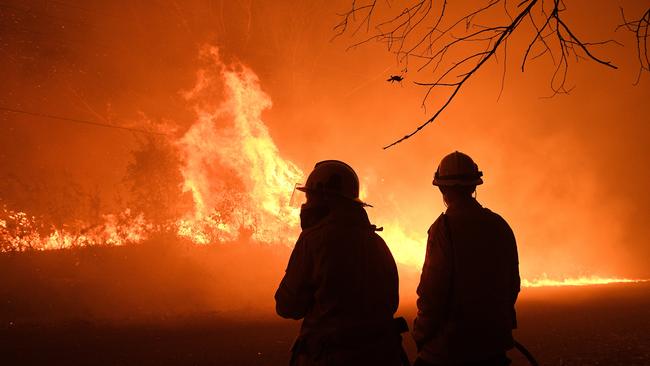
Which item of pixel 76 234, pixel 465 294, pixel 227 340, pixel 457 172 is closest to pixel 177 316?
pixel 227 340

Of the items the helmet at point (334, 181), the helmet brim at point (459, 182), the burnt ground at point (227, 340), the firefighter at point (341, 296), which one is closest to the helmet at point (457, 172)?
the helmet brim at point (459, 182)

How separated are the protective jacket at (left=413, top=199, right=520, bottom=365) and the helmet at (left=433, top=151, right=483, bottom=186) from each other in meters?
0.39

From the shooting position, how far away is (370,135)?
121 ft

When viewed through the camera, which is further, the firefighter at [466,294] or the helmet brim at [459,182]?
the helmet brim at [459,182]

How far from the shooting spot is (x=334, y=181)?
2779mm

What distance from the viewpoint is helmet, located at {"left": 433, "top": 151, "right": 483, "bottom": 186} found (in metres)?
3.04

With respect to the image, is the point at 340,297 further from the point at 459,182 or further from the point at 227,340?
the point at 227,340

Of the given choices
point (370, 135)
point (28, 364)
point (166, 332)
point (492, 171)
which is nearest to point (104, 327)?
point (166, 332)

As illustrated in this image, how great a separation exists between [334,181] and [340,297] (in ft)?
2.79

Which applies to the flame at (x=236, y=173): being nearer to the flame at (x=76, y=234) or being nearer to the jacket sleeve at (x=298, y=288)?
the flame at (x=76, y=234)

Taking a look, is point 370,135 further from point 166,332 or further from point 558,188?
point 166,332

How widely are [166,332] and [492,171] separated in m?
35.0

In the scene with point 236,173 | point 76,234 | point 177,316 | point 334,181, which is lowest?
point 177,316

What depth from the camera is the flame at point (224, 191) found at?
22438mm
